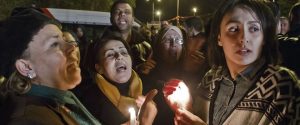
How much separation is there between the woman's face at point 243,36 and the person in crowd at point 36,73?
107 cm

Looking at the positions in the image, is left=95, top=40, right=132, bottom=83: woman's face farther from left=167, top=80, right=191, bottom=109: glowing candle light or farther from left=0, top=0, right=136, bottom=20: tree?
left=0, top=0, right=136, bottom=20: tree

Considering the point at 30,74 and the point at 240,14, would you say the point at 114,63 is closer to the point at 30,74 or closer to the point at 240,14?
the point at 30,74

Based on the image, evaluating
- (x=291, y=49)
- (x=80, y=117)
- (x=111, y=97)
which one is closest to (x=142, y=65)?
(x=111, y=97)

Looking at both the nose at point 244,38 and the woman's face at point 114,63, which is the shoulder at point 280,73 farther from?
the woman's face at point 114,63

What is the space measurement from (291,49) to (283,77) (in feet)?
7.12

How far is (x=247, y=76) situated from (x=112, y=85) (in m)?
1.61

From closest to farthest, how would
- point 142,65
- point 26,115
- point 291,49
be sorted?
point 26,115 < point 291,49 < point 142,65

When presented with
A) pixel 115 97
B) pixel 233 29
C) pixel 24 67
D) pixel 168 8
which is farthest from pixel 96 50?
pixel 168 8

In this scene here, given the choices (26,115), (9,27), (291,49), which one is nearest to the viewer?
(26,115)

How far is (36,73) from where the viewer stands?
2.48 metres

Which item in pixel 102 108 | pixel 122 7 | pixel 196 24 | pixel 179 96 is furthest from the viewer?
pixel 196 24

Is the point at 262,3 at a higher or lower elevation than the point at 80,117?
higher

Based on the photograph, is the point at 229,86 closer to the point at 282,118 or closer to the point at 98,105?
the point at 282,118

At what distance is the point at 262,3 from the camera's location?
2510 millimetres
